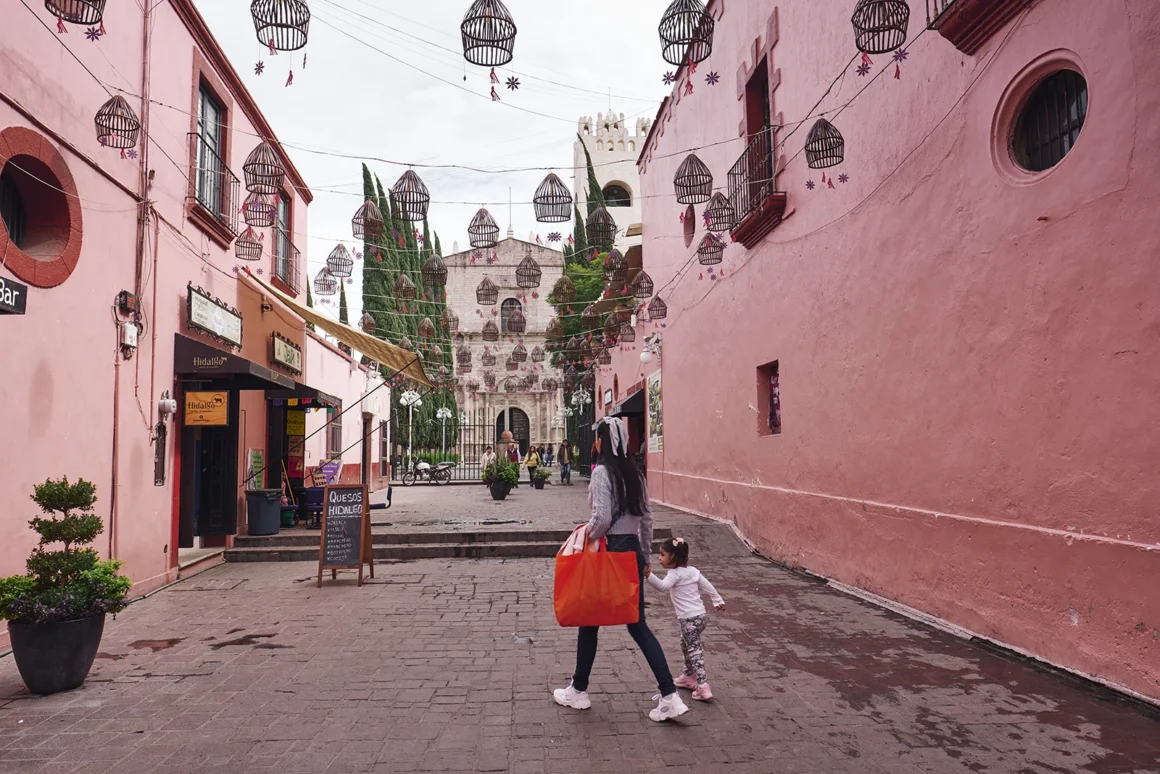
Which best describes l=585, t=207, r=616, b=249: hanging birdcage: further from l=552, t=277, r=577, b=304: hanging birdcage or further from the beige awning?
the beige awning

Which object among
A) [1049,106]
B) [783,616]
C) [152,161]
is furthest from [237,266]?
[1049,106]

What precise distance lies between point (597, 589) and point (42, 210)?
6040 mm

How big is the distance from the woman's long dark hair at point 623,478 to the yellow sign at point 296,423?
409 inches

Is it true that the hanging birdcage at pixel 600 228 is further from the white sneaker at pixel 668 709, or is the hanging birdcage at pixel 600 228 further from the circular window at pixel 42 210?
the white sneaker at pixel 668 709

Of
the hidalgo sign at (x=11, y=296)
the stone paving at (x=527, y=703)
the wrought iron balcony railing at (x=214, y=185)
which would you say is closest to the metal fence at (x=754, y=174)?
the stone paving at (x=527, y=703)

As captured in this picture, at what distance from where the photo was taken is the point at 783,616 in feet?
22.6

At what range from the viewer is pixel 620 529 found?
4.45 meters

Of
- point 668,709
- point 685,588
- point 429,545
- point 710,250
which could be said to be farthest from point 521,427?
point 668,709

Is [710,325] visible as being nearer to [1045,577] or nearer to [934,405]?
[934,405]

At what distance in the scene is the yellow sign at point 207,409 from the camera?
9.17m

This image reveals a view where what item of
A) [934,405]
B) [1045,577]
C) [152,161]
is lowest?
[1045,577]

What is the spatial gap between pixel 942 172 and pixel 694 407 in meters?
8.23

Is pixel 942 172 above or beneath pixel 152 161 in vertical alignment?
beneath

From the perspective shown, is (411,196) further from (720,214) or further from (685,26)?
(720,214)
